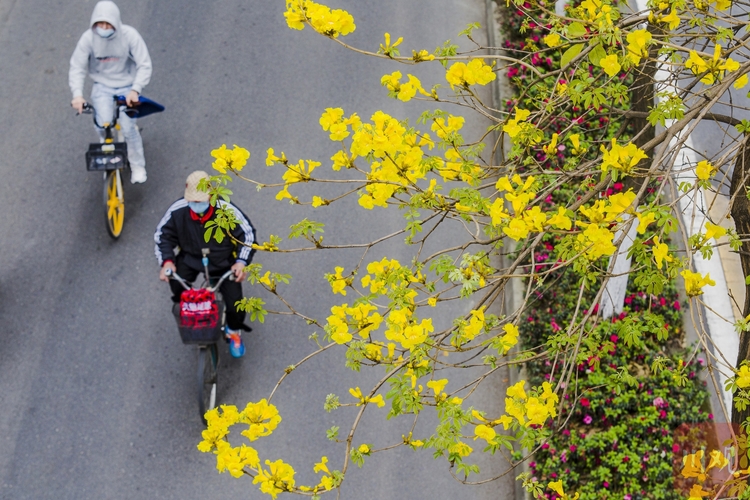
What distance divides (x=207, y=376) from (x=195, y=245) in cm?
104

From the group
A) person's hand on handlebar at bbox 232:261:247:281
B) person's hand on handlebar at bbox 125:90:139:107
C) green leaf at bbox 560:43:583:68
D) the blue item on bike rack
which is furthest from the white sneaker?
green leaf at bbox 560:43:583:68

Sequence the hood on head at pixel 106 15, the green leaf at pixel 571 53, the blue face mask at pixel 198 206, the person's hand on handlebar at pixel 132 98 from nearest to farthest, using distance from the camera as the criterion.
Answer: the green leaf at pixel 571 53, the blue face mask at pixel 198 206, the hood on head at pixel 106 15, the person's hand on handlebar at pixel 132 98

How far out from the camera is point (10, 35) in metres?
9.54

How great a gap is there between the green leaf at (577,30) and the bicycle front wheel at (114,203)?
476cm

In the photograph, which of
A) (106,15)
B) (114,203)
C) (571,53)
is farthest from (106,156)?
(571,53)

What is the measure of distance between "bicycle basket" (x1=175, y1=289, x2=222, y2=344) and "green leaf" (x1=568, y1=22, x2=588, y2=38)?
129 inches

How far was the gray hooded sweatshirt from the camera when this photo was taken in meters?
7.21

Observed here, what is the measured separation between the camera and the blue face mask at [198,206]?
5.84 metres

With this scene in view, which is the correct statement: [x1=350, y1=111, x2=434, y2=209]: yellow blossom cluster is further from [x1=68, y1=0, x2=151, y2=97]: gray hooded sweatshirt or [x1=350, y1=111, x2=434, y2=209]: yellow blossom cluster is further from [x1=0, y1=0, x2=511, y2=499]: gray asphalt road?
[x1=68, y1=0, x2=151, y2=97]: gray hooded sweatshirt

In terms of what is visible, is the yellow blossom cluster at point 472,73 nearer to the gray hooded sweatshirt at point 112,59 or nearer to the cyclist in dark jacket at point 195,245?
the cyclist in dark jacket at point 195,245

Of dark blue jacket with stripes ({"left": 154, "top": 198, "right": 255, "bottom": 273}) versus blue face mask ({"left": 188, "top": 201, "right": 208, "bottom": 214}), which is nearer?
blue face mask ({"left": 188, "top": 201, "right": 208, "bottom": 214})

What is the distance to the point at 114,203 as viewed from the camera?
750cm

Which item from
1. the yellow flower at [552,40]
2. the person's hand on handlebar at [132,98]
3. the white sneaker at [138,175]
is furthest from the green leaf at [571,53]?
the white sneaker at [138,175]

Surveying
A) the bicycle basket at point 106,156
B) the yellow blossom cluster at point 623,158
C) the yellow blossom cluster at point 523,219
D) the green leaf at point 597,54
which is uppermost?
the green leaf at point 597,54
